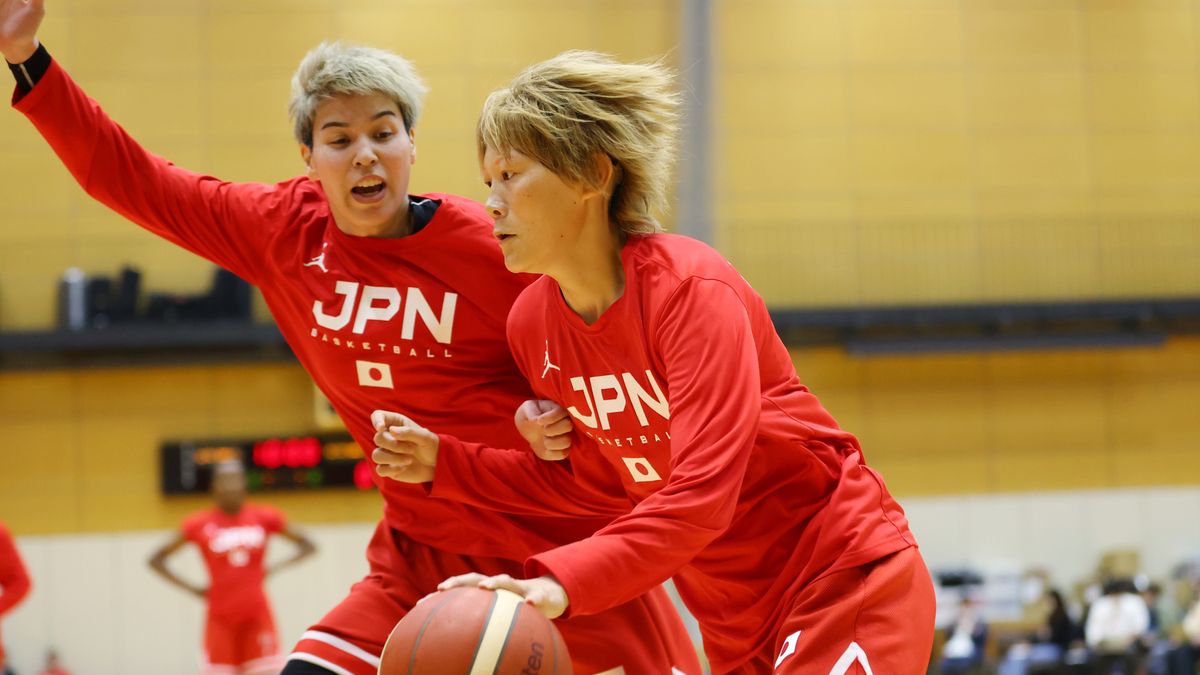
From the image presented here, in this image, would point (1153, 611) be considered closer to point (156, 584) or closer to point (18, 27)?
point (156, 584)

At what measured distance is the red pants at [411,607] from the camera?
373 centimetres

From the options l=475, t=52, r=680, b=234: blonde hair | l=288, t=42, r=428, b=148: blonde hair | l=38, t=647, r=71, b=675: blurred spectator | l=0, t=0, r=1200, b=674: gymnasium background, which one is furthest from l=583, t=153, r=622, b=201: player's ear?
l=38, t=647, r=71, b=675: blurred spectator

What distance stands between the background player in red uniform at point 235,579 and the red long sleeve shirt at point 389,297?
632 centimetres

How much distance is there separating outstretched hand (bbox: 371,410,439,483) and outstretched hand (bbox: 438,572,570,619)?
102 cm

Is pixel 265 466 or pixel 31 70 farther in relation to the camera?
pixel 265 466

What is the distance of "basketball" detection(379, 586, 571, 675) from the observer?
244 centimetres

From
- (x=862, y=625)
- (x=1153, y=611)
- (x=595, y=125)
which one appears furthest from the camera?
(x=1153, y=611)

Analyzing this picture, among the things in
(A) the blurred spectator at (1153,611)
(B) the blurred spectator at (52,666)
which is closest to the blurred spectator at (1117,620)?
(A) the blurred spectator at (1153,611)

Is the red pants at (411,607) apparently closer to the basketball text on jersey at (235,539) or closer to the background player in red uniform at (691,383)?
the background player in red uniform at (691,383)

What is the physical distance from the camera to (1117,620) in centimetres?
1212

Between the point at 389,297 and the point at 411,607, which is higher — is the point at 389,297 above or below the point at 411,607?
above

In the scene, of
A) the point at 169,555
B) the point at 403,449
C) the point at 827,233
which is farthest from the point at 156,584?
the point at 403,449

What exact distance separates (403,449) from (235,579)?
23.7 ft

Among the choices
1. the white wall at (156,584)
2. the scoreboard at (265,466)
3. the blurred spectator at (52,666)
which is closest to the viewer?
the blurred spectator at (52,666)
